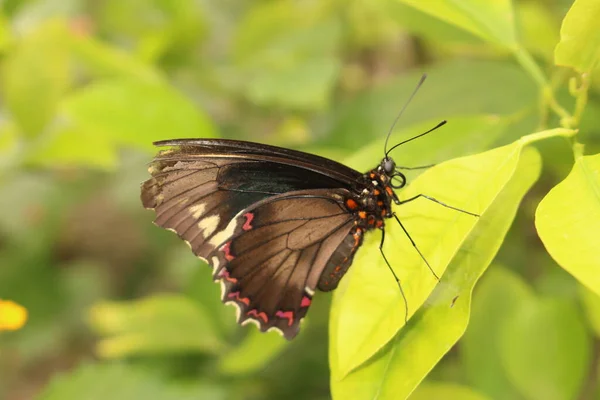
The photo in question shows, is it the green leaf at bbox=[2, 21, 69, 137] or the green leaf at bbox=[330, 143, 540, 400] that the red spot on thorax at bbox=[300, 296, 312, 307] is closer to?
the green leaf at bbox=[330, 143, 540, 400]

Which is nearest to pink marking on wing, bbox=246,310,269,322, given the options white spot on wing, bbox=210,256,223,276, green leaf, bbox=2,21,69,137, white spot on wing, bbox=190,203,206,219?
white spot on wing, bbox=210,256,223,276

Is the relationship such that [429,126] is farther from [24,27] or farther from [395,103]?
[24,27]

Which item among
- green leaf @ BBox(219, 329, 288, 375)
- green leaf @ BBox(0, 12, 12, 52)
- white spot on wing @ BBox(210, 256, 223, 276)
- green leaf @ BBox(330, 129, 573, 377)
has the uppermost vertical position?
green leaf @ BBox(0, 12, 12, 52)

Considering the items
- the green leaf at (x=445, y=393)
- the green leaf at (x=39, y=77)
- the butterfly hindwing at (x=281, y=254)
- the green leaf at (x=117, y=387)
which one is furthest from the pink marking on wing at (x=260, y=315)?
the green leaf at (x=39, y=77)

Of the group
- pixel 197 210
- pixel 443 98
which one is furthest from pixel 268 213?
pixel 443 98

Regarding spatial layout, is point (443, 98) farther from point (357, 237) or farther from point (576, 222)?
point (576, 222)

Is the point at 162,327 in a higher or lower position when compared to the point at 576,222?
higher

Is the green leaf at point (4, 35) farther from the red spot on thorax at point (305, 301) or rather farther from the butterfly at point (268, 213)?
the red spot on thorax at point (305, 301)
